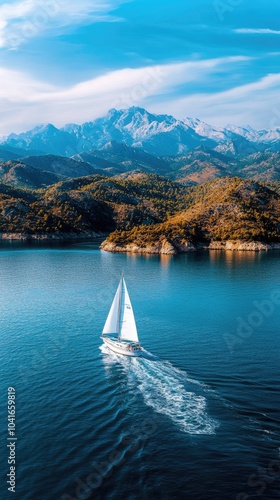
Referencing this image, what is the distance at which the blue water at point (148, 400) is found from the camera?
111 ft

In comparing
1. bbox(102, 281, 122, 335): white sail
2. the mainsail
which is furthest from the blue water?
the mainsail

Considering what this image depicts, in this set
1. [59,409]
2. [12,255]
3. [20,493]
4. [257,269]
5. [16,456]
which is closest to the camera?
[20,493]

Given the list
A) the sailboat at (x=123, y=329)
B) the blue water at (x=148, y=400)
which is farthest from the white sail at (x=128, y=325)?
the blue water at (x=148, y=400)

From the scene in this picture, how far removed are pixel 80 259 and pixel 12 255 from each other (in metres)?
35.1

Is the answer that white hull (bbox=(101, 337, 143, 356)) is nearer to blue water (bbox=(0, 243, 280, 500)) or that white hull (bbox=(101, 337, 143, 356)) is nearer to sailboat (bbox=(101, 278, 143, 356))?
sailboat (bbox=(101, 278, 143, 356))

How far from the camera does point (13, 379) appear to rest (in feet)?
173

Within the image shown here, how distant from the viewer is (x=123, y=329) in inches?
2562

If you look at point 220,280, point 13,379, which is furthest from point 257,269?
point 13,379

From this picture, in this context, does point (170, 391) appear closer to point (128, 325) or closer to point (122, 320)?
point (128, 325)

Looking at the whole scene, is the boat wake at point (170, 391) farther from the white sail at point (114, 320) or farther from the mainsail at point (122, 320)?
the white sail at point (114, 320)

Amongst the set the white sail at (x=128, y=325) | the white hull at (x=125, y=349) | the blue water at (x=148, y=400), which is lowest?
the blue water at (x=148, y=400)

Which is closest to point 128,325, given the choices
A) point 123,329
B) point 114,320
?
point 123,329

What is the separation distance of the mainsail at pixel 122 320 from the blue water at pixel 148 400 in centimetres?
330

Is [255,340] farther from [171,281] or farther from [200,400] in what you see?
[171,281]
